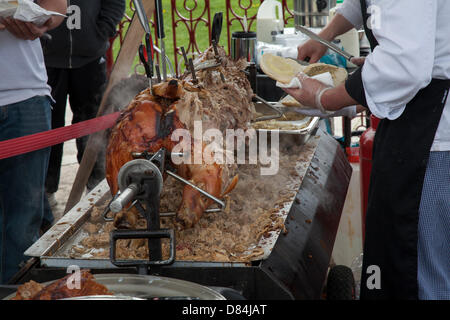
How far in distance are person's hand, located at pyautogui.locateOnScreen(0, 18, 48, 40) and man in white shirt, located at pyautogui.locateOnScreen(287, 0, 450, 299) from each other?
114 centimetres

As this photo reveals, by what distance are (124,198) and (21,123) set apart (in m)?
1.33

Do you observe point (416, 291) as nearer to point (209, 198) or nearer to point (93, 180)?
point (209, 198)

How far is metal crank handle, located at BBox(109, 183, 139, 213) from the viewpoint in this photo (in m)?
1.11

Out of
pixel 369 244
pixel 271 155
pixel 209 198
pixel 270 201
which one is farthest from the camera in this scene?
pixel 271 155

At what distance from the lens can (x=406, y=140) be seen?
5.42ft

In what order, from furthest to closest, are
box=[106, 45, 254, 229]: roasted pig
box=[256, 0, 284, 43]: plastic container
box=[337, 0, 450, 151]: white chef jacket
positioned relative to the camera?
1. box=[256, 0, 284, 43]: plastic container
2. box=[106, 45, 254, 229]: roasted pig
3. box=[337, 0, 450, 151]: white chef jacket

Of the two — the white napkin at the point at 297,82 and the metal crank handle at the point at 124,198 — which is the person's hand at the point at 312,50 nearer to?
the white napkin at the point at 297,82

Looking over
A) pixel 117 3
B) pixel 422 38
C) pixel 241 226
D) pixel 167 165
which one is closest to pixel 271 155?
pixel 241 226

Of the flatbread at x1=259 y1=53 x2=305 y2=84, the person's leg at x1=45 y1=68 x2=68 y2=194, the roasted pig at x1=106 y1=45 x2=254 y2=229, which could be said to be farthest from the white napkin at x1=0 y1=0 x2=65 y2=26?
the person's leg at x1=45 y1=68 x2=68 y2=194

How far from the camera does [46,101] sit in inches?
92.2

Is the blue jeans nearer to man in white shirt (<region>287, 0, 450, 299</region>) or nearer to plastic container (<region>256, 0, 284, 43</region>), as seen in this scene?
man in white shirt (<region>287, 0, 450, 299</region>)

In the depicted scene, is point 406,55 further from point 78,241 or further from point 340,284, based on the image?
point 78,241

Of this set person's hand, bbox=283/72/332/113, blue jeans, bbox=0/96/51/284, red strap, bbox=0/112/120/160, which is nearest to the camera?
person's hand, bbox=283/72/332/113

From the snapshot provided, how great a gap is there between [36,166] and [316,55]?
54.4 inches
